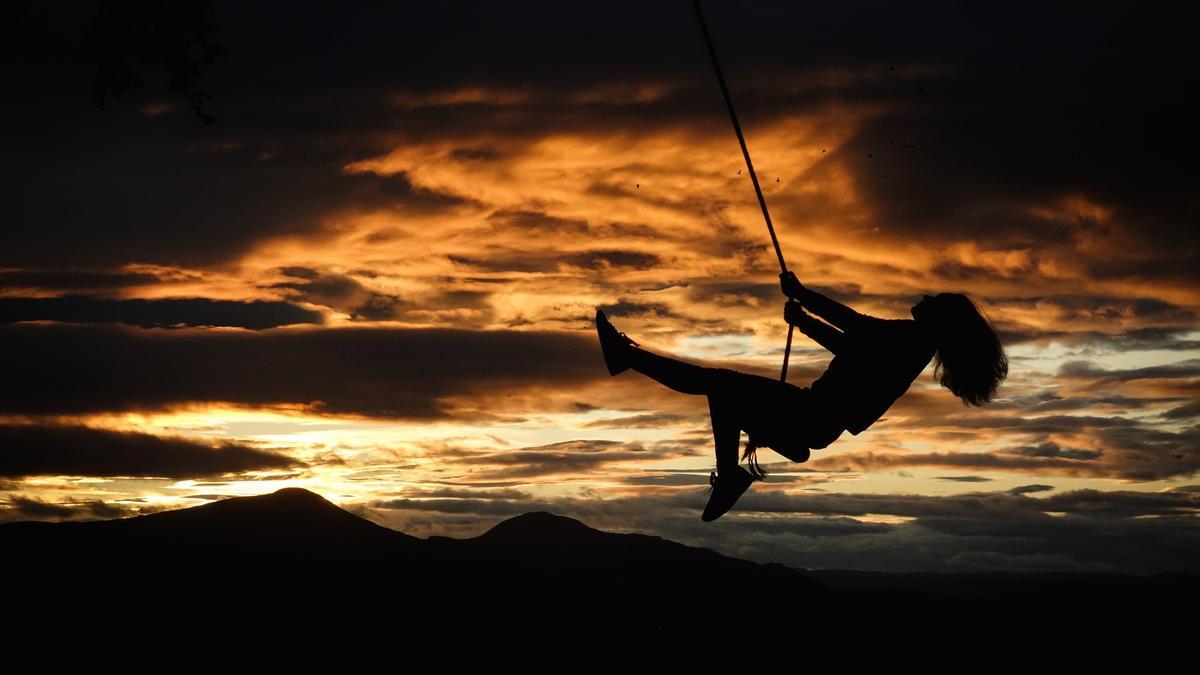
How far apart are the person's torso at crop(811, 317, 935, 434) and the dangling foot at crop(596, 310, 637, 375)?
1.33 metres

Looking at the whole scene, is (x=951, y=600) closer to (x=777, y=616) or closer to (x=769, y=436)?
(x=777, y=616)

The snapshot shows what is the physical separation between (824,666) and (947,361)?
442 feet

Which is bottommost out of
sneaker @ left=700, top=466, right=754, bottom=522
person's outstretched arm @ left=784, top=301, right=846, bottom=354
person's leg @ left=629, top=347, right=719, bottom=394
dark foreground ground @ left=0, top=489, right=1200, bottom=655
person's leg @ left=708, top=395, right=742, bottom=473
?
dark foreground ground @ left=0, top=489, right=1200, bottom=655

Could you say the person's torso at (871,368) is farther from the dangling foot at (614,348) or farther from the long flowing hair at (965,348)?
the dangling foot at (614,348)

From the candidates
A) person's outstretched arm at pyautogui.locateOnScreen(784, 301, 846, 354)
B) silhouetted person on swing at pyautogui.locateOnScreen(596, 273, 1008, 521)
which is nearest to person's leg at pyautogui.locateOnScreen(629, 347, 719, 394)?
silhouetted person on swing at pyautogui.locateOnScreen(596, 273, 1008, 521)

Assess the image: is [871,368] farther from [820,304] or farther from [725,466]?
[725,466]

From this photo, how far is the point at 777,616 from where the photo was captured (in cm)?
16050

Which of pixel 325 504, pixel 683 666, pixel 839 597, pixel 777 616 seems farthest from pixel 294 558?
pixel 839 597

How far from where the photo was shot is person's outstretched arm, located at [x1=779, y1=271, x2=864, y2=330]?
772cm

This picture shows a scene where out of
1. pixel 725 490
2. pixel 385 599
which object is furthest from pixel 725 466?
pixel 385 599

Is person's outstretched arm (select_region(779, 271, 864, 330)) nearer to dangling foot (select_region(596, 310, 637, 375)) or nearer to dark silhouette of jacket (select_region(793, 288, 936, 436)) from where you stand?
dark silhouette of jacket (select_region(793, 288, 936, 436))

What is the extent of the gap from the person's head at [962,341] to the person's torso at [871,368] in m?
0.10

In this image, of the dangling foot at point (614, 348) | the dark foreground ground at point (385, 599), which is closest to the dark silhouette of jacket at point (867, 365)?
the dangling foot at point (614, 348)

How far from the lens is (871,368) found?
7.55 metres
